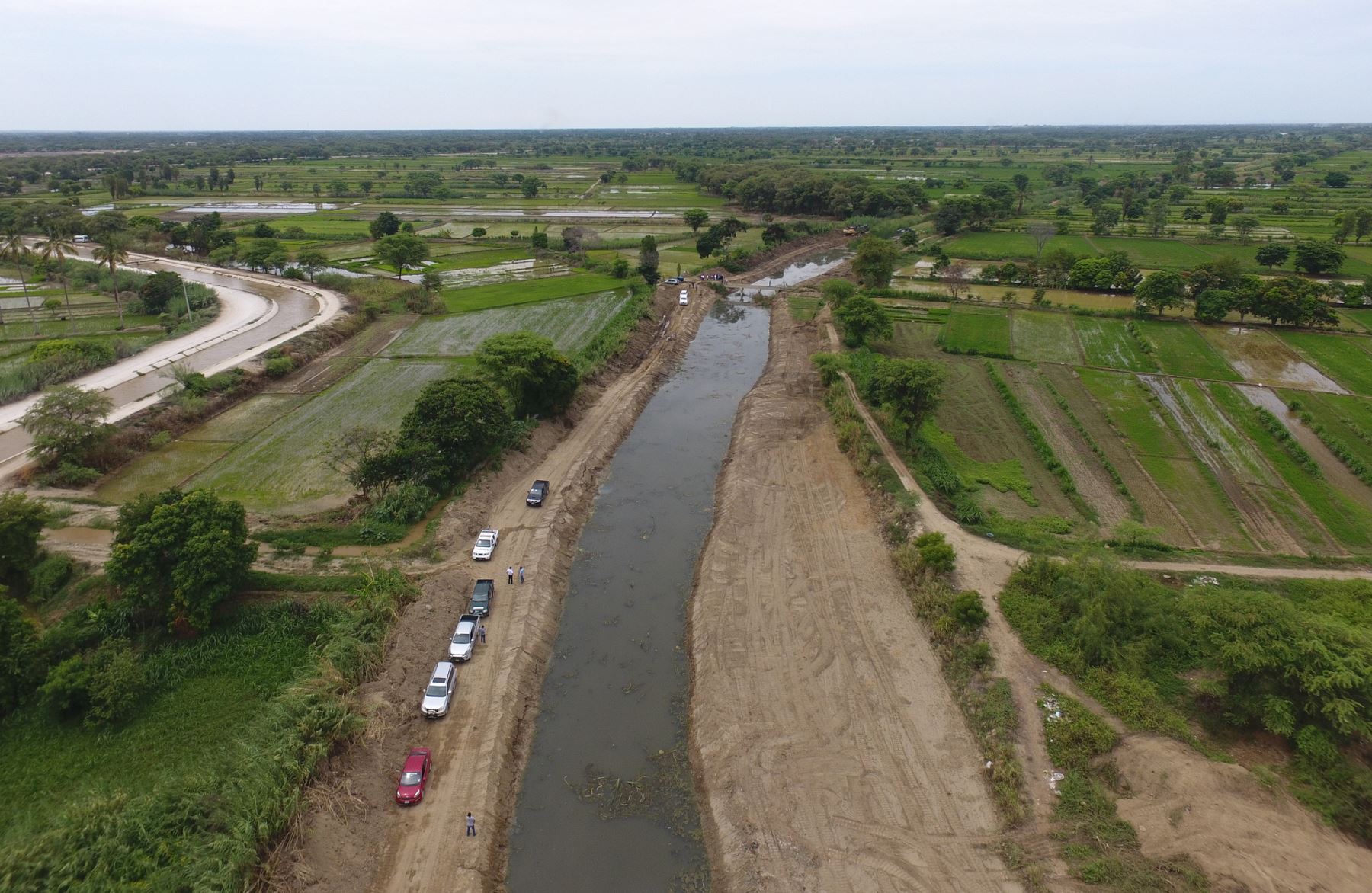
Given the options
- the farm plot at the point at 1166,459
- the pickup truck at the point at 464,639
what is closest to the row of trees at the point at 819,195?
the farm plot at the point at 1166,459

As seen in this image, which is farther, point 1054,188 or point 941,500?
point 1054,188

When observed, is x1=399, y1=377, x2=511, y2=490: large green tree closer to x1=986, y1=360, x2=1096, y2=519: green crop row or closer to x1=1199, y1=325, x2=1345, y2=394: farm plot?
x1=986, y1=360, x2=1096, y2=519: green crop row

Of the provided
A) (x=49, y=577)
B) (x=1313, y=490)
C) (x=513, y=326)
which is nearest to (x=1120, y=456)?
(x=1313, y=490)

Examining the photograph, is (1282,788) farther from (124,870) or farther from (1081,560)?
(124,870)

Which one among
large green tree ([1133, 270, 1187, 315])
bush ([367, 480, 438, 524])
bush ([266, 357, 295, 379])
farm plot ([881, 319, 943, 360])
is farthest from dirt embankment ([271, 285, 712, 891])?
large green tree ([1133, 270, 1187, 315])

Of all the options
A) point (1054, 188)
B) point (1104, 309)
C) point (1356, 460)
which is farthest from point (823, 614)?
point (1054, 188)

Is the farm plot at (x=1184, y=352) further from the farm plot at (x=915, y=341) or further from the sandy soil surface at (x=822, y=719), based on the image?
the sandy soil surface at (x=822, y=719)

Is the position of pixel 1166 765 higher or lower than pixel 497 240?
lower
